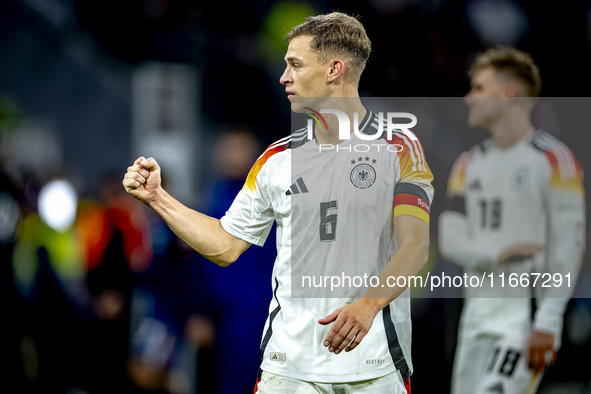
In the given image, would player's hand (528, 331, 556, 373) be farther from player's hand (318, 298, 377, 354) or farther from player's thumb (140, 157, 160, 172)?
player's thumb (140, 157, 160, 172)

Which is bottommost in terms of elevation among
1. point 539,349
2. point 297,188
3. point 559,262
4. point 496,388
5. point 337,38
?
Result: point 496,388

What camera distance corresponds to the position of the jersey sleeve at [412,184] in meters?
2.36

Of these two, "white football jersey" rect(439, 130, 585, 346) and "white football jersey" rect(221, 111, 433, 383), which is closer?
"white football jersey" rect(221, 111, 433, 383)

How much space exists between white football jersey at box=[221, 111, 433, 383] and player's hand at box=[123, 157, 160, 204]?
525 mm

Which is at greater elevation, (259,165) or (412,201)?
(259,165)

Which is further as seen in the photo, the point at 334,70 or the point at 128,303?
the point at 128,303

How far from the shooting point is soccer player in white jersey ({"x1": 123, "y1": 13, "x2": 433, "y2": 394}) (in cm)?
237

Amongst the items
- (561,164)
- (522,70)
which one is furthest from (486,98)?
(561,164)

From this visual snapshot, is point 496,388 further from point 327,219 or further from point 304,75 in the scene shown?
point 304,75

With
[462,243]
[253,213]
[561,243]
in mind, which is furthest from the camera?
[462,243]

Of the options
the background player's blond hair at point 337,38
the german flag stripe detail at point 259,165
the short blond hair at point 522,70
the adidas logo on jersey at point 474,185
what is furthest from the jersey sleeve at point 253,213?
the short blond hair at point 522,70

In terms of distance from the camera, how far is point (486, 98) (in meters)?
4.09

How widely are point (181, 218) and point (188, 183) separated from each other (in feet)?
18.5

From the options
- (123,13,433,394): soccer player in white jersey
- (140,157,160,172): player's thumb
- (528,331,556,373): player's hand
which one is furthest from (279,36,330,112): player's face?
(528,331,556,373): player's hand
